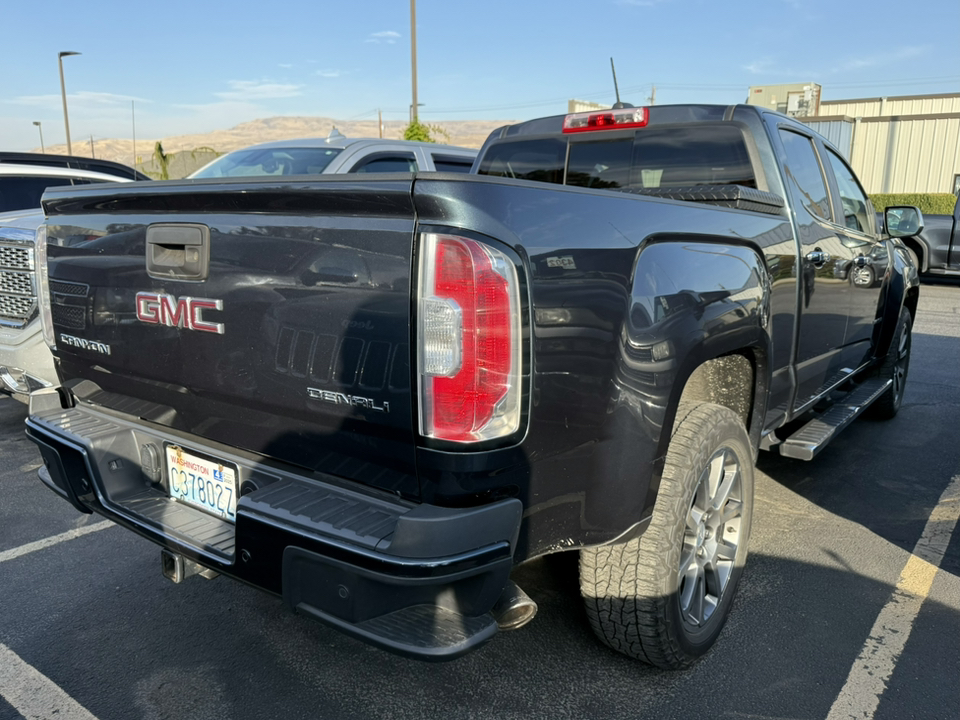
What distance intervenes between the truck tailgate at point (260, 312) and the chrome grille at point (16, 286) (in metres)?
2.43

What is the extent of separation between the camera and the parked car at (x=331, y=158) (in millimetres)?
5816

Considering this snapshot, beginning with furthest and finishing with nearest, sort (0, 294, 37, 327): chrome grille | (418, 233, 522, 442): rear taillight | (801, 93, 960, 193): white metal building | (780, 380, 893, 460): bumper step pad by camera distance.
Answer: (801, 93, 960, 193): white metal building → (0, 294, 37, 327): chrome grille → (780, 380, 893, 460): bumper step pad → (418, 233, 522, 442): rear taillight

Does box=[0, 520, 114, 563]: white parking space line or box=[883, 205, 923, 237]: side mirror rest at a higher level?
box=[883, 205, 923, 237]: side mirror

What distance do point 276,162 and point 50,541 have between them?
3.39 m

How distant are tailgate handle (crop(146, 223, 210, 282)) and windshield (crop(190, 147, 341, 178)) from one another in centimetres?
346

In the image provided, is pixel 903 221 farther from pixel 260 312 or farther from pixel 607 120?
pixel 260 312

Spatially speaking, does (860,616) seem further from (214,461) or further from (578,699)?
(214,461)

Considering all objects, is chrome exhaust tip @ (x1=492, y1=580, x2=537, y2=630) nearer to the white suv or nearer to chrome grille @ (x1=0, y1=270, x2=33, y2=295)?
the white suv

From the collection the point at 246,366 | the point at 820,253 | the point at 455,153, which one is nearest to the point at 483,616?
the point at 246,366

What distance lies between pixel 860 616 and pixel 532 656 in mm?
1300

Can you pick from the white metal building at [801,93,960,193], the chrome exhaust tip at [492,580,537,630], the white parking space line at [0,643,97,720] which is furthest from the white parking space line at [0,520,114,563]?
the white metal building at [801,93,960,193]

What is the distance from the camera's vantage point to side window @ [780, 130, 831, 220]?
3635mm

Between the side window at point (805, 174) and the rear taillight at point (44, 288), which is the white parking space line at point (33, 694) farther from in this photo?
the side window at point (805, 174)

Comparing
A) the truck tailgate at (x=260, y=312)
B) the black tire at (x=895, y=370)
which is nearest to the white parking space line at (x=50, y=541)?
the truck tailgate at (x=260, y=312)
